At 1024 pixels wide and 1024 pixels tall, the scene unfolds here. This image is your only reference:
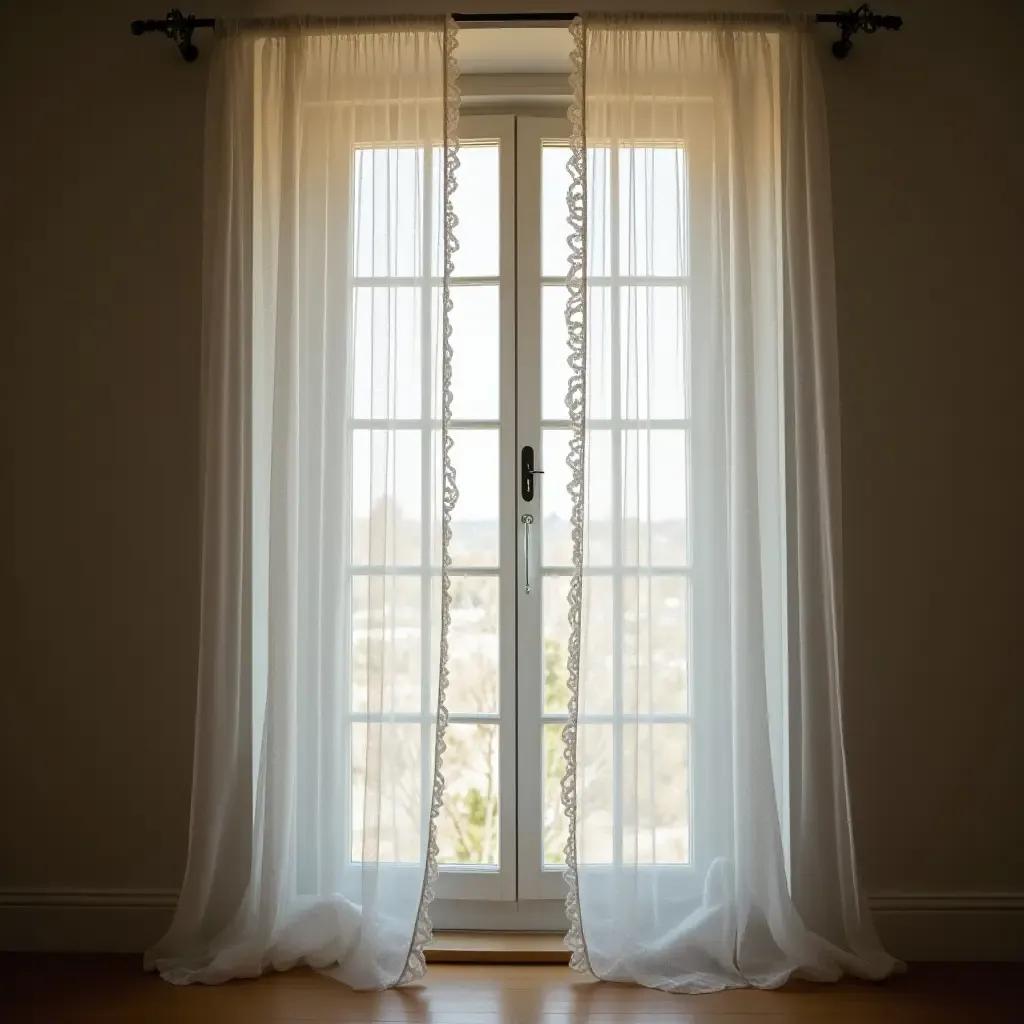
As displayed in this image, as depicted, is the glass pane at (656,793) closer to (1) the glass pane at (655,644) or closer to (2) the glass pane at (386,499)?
→ (1) the glass pane at (655,644)

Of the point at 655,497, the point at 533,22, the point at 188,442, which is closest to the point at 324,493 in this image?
the point at 188,442

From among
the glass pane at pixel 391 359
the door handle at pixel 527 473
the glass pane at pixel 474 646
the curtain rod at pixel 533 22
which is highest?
the curtain rod at pixel 533 22

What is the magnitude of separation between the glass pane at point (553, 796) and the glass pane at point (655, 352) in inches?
36.6

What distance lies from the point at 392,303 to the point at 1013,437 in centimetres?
167

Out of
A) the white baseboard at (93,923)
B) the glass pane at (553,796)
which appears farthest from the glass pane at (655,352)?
the white baseboard at (93,923)

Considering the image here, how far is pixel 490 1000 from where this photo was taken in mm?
2291

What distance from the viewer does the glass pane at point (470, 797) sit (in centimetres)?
267

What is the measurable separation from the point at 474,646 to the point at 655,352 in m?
0.94

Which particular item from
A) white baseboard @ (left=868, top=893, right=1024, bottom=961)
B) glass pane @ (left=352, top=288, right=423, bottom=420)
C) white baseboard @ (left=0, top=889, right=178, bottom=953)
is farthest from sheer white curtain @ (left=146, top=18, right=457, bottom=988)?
white baseboard @ (left=868, top=893, right=1024, bottom=961)

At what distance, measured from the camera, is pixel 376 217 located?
247 centimetres

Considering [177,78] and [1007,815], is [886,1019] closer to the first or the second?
[1007,815]

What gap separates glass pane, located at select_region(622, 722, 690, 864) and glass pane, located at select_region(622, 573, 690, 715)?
6cm

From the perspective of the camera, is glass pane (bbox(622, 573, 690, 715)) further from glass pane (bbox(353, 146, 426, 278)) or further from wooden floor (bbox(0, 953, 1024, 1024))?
→ glass pane (bbox(353, 146, 426, 278))

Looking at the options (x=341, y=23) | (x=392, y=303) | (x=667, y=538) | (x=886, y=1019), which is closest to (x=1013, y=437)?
(x=667, y=538)
